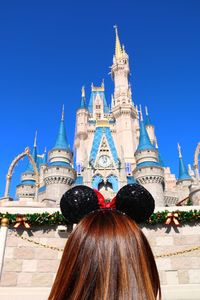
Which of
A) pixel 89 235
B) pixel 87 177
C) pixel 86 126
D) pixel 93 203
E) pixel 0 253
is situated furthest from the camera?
pixel 86 126

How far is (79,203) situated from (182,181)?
3856 cm

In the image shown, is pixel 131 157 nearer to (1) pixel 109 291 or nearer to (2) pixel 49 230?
(2) pixel 49 230

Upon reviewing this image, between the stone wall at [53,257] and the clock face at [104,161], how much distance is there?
35483 millimetres

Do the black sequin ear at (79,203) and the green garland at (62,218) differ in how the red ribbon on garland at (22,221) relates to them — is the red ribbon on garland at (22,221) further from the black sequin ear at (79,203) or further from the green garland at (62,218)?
the black sequin ear at (79,203)

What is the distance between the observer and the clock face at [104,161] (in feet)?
140

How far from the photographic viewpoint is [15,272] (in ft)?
20.7

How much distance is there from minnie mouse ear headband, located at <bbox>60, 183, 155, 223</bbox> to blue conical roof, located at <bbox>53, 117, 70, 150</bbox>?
3318cm

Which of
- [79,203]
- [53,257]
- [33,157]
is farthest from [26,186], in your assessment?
[79,203]

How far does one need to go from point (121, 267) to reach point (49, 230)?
5.96m

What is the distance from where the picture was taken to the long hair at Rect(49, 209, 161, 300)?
1.12 meters

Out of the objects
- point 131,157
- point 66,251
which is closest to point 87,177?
point 131,157

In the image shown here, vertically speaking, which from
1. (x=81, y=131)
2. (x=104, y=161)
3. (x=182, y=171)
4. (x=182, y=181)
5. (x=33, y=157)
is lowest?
(x=182, y=181)

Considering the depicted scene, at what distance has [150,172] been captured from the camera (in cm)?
3491

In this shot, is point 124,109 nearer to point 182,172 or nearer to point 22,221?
point 182,172
